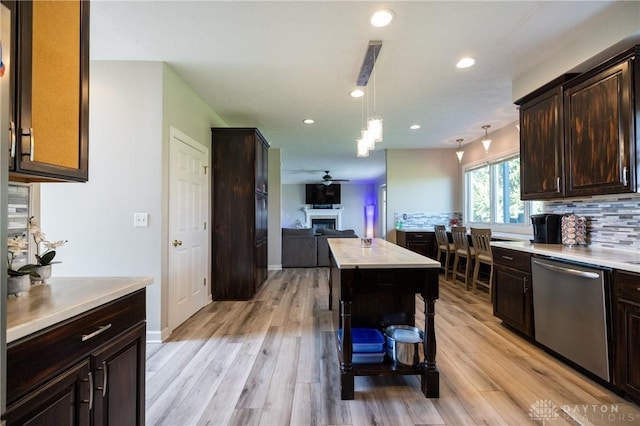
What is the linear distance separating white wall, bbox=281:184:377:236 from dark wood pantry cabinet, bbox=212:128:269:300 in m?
7.75

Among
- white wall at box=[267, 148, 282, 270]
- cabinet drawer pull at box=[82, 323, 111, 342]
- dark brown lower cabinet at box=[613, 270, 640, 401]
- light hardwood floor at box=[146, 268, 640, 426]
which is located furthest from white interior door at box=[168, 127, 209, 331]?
dark brown lower cabinet at box=[613, 270, 640, 401]

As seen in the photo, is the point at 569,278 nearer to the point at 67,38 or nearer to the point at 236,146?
the point at 67,38

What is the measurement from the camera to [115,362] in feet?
3.83

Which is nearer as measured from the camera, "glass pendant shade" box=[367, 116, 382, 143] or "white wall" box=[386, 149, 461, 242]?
"glass pendant shade" box=[367, 116, 382, 143]

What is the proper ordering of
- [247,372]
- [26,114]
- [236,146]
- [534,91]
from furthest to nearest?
[236,146], [534,91], [247,372], [26,114]

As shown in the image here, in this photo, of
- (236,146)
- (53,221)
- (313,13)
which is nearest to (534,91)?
(313,13)

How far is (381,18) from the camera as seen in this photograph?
2.10 m

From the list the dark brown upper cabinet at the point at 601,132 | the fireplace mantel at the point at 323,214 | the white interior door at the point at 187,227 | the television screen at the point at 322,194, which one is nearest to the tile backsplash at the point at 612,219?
the dark brown upper cabinet at the point at 601,132

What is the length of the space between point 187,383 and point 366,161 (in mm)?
6502

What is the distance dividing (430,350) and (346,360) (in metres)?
0.55

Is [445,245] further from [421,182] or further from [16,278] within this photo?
[16,278]

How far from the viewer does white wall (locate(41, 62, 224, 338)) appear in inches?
103

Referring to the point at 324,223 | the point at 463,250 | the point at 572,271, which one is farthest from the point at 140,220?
the point at 324,223

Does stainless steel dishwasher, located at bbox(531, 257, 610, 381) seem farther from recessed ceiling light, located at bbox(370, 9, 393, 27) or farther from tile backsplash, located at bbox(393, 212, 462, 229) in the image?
tile backsplash, located at bbox(393, 212, 462, 229)
